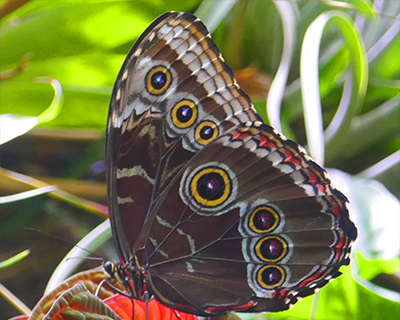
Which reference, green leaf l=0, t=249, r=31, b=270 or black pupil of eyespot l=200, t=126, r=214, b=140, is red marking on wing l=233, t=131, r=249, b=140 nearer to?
black pupil of eyespot l=200, t=126, r=214, b=140

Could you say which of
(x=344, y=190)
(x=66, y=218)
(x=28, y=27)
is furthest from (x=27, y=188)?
(x=344, y=190)

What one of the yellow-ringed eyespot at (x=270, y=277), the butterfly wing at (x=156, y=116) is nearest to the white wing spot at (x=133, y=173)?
the butterfly wing at (x=156, y=116)

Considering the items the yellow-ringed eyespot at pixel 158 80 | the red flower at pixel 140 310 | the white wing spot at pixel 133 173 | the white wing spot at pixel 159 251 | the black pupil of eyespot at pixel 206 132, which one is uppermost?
the yellow-ringed eyespot at pixel 158 80

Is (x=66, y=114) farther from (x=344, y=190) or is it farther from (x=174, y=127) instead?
(x=344, y=190)

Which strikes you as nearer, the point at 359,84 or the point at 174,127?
the point at 174,127

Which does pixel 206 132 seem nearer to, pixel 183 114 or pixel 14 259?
pixel 183 114

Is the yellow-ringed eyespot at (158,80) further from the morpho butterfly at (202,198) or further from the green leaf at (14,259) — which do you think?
the green leaf at (14,259)
